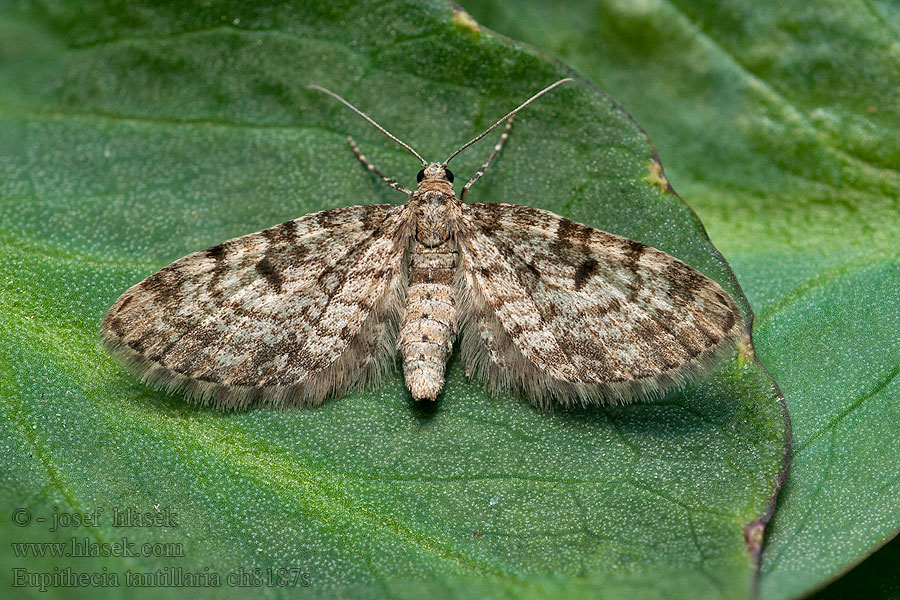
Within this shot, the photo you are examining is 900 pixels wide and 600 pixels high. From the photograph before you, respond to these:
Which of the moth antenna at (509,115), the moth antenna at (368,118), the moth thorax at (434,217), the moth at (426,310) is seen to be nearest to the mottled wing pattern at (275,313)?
the moth at (426,310)

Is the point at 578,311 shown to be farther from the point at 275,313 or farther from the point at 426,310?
the point at 275,313

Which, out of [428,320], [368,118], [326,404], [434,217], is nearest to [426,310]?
[428,320]

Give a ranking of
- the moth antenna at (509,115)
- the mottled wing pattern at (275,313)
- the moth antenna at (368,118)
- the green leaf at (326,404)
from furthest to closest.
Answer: the moth antenna at (368,118)
the moth antenna at (509,115)
the mottled wing pattern at (275,313)
the green leaf at (326,404)

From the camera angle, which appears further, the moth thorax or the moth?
the moth thorax

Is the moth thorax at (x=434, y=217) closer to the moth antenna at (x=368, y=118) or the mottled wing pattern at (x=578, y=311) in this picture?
the mottled wing pattern at (x=578, y=311)

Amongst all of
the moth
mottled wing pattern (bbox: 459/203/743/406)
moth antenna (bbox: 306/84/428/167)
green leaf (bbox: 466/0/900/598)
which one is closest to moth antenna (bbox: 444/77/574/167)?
the moth

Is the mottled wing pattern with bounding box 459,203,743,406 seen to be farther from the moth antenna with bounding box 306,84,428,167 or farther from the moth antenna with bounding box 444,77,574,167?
the moth antenna with bounding box 306,84,428,167
